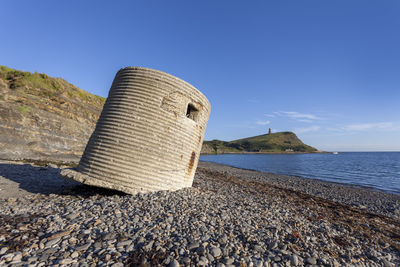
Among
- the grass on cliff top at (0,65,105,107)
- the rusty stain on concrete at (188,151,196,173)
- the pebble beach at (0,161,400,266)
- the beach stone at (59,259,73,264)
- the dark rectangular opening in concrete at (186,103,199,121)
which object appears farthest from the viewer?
the grass on cliff top at (0,65,105,107)

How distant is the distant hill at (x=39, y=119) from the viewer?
571 inches

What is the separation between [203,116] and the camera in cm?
775

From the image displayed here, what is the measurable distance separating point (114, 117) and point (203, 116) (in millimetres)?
3228

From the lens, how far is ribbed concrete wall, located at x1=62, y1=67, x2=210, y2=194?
19.7 ft

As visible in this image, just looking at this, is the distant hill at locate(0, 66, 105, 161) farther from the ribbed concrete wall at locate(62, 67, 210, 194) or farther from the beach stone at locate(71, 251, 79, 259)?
the beach stone at locate(71, 251, 79, 259)

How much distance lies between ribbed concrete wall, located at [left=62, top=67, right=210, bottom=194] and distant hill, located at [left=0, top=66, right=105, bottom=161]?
11857mm

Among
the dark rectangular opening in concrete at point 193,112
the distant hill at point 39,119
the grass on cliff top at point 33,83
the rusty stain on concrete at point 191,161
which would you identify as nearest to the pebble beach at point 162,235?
the rusty stain on concrete at point 191,161

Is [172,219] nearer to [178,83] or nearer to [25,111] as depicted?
[178,83]

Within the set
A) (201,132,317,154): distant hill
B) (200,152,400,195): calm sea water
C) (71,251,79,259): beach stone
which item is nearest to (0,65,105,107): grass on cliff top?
(71,251,79,259): beach stone

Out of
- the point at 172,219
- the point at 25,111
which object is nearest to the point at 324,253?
the point at 172,219

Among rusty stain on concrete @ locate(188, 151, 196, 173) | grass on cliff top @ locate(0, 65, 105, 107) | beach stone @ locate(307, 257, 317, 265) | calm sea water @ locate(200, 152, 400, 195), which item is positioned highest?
grass on cliff top @ locate(0, 65, 105, 107)

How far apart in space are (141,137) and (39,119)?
53.3 ft

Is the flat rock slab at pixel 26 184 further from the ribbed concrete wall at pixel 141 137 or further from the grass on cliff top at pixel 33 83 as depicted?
the grass on cliff top at pixel 33 83

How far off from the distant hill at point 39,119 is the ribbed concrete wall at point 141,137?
1186 cm
